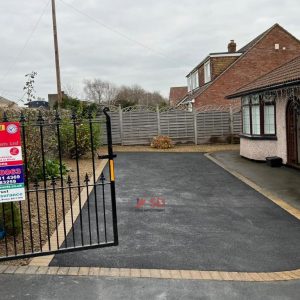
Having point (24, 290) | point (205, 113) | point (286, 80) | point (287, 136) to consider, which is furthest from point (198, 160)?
point (24, 290)

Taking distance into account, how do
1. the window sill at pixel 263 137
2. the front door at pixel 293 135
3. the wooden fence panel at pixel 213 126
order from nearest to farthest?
the front door at pixel 293 135, the window sill at pixel 263 137, the wooden fence panel at pixel 213 126

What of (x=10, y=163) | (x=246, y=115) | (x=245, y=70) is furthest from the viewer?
(x=245, y=70)

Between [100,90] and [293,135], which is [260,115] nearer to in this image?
[293,135]

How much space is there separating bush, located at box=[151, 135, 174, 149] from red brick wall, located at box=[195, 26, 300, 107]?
6.99 m

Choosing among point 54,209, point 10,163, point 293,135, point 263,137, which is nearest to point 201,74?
point 263,137

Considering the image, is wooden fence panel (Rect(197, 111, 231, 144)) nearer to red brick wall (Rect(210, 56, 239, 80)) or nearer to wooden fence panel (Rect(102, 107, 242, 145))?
wooden fence panel (Rect(102, 107, 242, 145))

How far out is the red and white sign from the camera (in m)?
4.91

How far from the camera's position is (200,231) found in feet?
21.4

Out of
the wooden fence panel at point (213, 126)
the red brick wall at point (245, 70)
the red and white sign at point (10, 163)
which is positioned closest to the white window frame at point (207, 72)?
the red brick wall at point (245, 70)

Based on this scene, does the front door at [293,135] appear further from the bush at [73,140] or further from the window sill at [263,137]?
the bush at [73,140]

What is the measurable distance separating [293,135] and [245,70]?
15264 mm

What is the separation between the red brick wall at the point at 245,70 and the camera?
27391 millimetres

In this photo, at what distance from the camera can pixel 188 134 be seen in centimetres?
2278

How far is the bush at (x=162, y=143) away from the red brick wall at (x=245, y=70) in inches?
275
